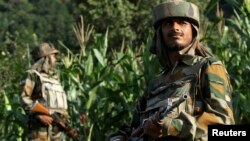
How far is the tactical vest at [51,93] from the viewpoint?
23.4 feet

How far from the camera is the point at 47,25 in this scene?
223 feet

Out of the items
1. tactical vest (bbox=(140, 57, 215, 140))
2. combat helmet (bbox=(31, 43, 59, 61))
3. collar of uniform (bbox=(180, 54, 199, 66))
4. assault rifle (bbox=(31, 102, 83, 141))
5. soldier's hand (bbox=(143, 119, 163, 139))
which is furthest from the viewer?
combat helmet (bbox=(31, 43, 59, 61))

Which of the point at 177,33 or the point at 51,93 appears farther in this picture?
the point at 51,93

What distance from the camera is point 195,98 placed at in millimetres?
2957

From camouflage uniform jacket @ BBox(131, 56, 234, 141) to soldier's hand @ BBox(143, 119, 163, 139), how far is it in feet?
0.07

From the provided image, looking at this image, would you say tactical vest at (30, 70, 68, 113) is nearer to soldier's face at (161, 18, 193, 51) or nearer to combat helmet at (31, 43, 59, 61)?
combat helmet at (31, 43, 59, 61)

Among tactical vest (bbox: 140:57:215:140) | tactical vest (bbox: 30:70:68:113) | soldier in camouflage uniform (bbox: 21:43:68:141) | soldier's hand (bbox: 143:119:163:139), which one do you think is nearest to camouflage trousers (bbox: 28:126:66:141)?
soldier in camouflage uniform (bbox: 21:43:68:141)

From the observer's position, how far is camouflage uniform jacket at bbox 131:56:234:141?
286 centimetres

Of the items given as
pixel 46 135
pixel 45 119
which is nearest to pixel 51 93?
pixel 45 119

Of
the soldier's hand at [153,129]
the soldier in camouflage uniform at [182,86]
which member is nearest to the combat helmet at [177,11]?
the soldier in camouflage uniform at [182,86]

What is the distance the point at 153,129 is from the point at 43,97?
4413mm

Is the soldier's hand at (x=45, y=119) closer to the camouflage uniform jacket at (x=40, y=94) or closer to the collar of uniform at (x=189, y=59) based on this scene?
the camouflage uniform jacket at (x=40, y=94)

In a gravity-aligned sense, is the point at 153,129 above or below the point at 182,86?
below

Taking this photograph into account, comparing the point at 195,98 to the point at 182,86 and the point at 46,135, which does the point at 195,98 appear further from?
the point at 46,135
